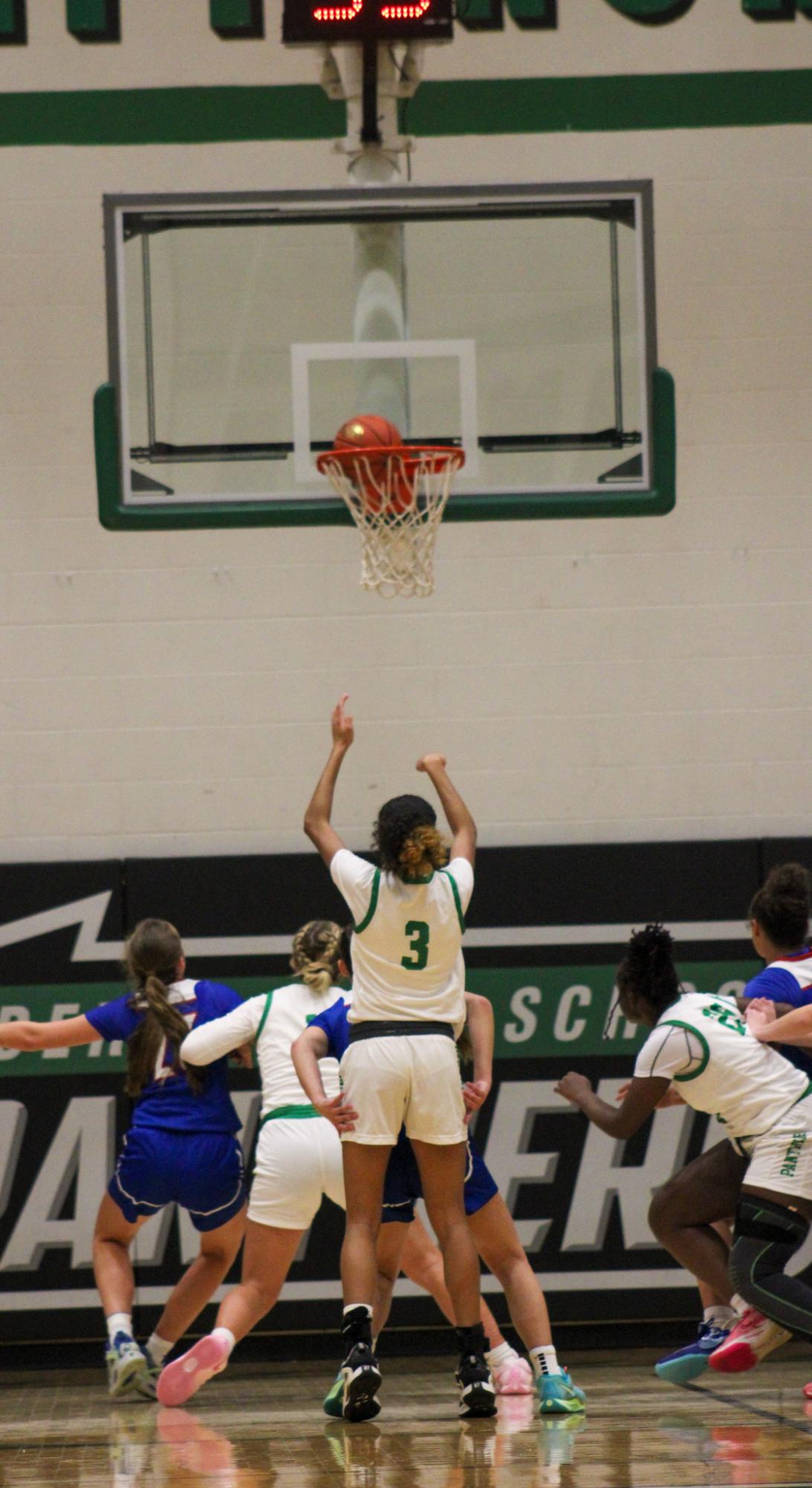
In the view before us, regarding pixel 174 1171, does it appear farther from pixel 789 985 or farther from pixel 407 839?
pixel 789 985

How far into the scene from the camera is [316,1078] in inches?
218

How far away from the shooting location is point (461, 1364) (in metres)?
5.38

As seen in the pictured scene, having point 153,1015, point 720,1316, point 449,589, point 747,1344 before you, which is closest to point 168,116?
point 449,589

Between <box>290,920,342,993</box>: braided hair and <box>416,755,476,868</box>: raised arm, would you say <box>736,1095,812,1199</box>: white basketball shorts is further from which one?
<box>290,920,342,993</box>: braided hair

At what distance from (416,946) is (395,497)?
1.96 m

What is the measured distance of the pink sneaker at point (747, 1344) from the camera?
5.75 m

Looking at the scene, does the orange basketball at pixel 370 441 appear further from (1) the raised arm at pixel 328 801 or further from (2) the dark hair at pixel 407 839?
(2) the dark hair at pixel 407 839

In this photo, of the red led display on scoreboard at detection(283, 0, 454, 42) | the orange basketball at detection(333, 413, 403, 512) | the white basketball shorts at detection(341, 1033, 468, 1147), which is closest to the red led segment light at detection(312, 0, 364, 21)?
the red led display on scoreboard at detection(283, 0, 454, 42)

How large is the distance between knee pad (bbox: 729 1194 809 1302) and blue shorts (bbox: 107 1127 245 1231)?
6.12 ft

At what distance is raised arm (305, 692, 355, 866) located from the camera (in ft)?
18.2

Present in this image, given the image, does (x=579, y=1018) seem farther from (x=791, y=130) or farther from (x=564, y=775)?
(x=791, y=130)

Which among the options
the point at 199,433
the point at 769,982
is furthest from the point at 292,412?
the point at 769,982

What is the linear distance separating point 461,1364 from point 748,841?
339cm

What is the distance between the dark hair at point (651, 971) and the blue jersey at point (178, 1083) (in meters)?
1.56
